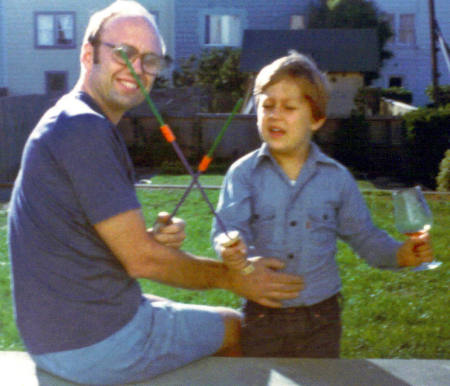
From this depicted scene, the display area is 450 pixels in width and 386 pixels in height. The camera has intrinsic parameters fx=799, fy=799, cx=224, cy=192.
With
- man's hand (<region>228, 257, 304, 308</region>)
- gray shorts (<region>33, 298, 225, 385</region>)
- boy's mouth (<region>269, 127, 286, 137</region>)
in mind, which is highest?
boy's mouth (<region>269, 127, 286, 137</region>)

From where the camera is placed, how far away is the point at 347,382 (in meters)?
2.49

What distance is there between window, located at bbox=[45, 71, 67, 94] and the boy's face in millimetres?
26209

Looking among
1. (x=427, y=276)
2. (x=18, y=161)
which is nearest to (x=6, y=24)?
(x=18, y=161)

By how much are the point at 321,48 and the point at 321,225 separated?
2166 cm

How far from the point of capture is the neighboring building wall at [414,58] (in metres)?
29.6

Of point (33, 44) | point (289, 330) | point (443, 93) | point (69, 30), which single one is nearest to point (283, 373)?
point (289, 330)

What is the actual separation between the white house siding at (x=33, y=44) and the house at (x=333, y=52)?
14.5 feet

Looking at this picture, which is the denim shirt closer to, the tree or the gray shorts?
the gray shorts

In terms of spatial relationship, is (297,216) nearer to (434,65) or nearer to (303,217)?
(303,217)

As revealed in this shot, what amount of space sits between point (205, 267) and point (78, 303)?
402 mm

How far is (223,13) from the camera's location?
92.2 ft

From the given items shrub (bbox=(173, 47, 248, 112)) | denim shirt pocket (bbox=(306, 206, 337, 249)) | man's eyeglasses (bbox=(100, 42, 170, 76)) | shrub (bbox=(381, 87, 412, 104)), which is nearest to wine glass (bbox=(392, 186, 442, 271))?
denim shirt pocket (bbox=(306, 206, 337, 249))

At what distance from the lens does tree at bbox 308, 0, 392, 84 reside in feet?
91.1

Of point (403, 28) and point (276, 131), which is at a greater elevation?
point (403, 28)
